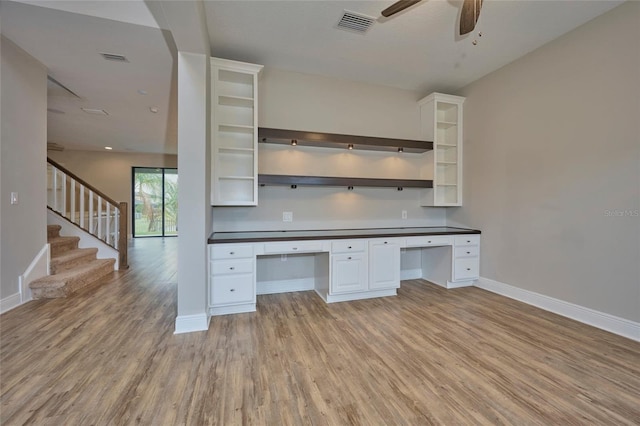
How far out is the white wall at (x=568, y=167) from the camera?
2.39 meters

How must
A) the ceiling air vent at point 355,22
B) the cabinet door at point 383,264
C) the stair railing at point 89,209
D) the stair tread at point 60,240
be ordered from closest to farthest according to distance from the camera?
the ceiling air vent at point 355,22, the cabinet door at point 383,264, the stair tread at point 60,240, the stair railing at point 89,209

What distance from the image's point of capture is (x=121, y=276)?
4332 mm

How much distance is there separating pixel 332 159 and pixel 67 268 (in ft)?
13.5

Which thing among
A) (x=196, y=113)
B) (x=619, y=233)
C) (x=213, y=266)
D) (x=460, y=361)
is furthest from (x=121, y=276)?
(x=619, y=233)

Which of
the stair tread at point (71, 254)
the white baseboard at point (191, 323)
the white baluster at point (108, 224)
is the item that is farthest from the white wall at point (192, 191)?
the white baluster at point (108, 224)

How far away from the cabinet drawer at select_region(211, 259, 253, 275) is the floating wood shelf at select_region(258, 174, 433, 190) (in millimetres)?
953

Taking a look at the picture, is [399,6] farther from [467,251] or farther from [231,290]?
[467,251]

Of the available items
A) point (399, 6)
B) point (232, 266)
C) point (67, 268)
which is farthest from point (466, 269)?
point (67, 268)

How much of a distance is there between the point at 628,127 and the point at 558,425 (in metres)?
2.58

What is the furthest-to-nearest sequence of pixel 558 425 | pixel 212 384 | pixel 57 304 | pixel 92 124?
pixel 92 124 < pixel 57 304 < pixel 212 384 < pixel 558 425

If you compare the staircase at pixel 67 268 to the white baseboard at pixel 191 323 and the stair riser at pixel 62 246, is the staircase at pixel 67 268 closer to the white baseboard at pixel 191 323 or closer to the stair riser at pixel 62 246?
the stair riser at pixel 62 246

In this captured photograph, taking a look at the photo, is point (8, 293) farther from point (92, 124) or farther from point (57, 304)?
point (92, 124)

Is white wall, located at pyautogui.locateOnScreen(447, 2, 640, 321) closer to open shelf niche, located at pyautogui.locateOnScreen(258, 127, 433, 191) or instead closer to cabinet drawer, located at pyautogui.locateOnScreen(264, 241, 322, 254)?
open shelf niche, located at pyautogui.locateOnScreen(258, 127, 433, 191)

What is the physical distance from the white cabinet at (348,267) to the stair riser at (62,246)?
4.20 metres
